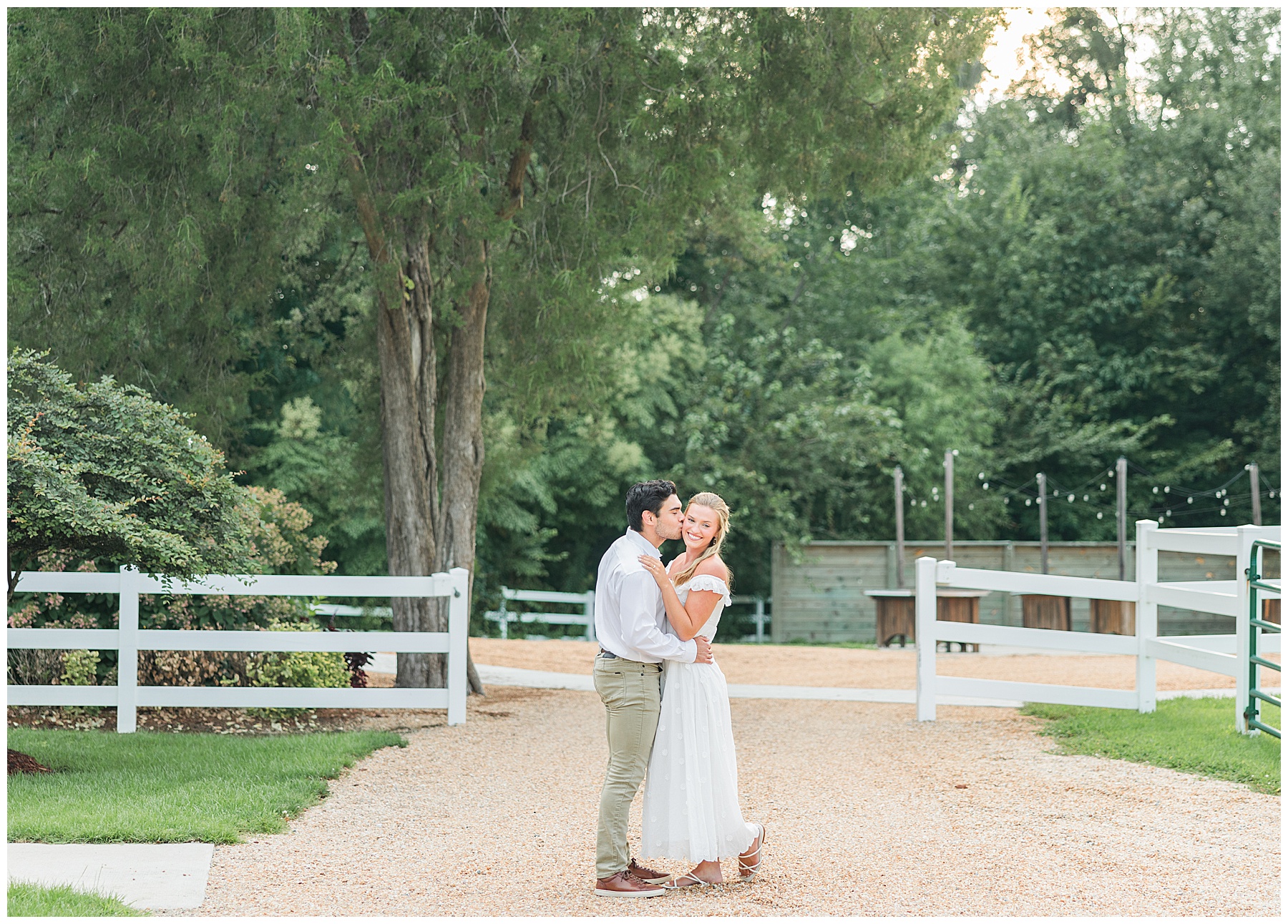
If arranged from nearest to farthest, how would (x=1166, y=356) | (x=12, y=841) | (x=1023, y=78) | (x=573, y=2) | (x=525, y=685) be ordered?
(x=12, y=841)
(x=573, y=2)
(x=525, y=685)
(x=1166, y=356)
(x=1023, y=78)

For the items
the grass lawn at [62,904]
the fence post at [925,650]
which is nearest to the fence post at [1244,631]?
the fence post at [925,650]

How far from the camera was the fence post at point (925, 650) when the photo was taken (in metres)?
10.1

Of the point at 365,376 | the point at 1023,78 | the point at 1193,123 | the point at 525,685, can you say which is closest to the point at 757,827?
the point at 525,685

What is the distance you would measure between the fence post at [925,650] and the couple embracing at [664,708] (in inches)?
204

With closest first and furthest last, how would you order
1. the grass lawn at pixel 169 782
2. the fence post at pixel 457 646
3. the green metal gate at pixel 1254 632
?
the grass lawn at pixel 169 782, the green metal gate at pixel 1254 632, the fence post at pixel 457 646

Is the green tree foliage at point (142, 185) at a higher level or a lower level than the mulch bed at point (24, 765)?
higher

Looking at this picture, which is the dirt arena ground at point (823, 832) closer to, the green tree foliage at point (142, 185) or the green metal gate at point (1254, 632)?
the green metal gate at point (1254, 632)

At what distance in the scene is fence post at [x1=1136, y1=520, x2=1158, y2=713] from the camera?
9.74m

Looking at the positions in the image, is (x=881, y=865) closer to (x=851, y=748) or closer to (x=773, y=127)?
(x=851, y=748)

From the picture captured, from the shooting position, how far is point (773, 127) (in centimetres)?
1070

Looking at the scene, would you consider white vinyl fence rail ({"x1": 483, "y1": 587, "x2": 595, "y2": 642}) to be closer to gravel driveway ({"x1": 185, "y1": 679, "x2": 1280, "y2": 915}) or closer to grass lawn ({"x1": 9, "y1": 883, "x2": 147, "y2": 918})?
gravel driveway ({"x1": 185, "y1": 679, "x2": 1280, "y2": 915})

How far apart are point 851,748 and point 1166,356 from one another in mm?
19837

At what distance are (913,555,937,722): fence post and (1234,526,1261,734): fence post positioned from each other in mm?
2283

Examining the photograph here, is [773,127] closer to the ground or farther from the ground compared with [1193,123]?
closer to the ground
